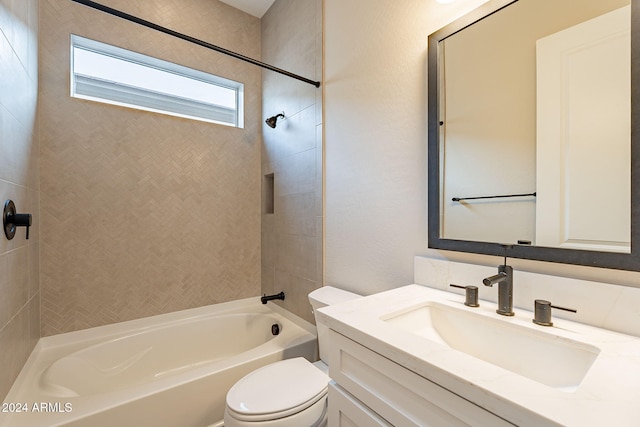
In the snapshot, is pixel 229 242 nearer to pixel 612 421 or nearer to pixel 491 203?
pixel 491 203

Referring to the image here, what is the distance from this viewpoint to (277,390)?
1228 millimetres

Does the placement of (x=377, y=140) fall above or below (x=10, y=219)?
above

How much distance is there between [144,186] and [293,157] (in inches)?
46.1

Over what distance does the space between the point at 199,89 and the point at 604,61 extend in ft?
8.50

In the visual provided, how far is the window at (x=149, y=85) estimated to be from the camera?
1956 mm

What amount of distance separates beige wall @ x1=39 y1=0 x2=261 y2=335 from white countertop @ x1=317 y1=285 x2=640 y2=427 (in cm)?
182

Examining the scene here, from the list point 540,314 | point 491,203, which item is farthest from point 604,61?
point 540,314

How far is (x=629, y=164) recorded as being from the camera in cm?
74

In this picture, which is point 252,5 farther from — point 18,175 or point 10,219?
point 10,219

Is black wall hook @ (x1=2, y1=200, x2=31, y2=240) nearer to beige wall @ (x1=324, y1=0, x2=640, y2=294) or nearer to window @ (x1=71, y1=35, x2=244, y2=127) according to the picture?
window @ (x1=71, y1=35, x2=244, y2=127)

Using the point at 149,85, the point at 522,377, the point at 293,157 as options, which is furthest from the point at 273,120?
the point at 522,377

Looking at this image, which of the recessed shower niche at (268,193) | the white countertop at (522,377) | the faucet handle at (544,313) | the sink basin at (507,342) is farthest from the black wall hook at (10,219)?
the faucet handle at (544,313)

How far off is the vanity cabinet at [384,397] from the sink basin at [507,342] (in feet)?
0.57

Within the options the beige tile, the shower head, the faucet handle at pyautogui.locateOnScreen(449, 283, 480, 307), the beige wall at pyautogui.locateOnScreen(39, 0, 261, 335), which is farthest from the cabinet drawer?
the shower head
